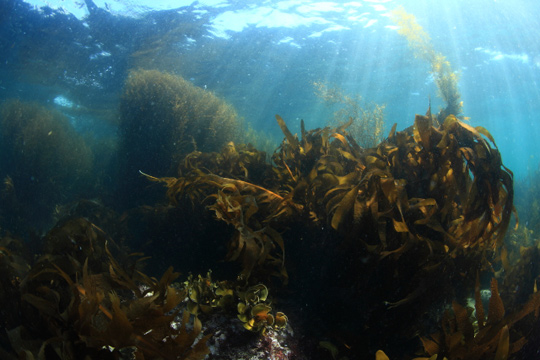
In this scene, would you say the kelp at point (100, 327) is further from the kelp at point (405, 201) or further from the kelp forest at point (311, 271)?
the kelp at point (405, 201)

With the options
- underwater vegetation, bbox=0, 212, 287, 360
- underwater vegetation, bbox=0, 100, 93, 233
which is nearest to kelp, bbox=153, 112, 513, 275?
underwater vegetation, bbox=0, 212, 287, 360

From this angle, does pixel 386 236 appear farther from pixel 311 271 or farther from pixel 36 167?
pixel 36 167

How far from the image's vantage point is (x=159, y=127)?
6629mm

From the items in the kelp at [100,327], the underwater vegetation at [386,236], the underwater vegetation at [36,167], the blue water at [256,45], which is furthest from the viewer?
the blue water at [256,45]

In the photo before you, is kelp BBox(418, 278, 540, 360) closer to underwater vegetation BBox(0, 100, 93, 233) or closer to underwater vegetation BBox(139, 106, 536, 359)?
underwater vegetation BBox(139, 106, 536, 359)

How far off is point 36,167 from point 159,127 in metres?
4.29

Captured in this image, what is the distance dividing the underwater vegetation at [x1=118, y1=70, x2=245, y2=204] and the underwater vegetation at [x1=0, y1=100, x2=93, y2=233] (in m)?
2.54

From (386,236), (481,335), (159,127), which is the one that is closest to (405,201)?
(386,236)

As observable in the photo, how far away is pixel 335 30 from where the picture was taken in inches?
633

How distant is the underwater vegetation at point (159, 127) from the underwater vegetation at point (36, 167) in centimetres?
254

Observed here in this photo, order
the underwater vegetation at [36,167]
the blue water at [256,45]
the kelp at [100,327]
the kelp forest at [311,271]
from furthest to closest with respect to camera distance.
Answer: the blue water at [256,45], the underwater vegetation at [36,167], the kelp forest at [311,271], the kelp at [100,327]

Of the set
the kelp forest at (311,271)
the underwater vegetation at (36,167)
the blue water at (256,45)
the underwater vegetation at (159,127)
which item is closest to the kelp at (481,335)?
the kelp forest at (311,271)

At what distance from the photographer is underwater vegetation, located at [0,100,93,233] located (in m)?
7.04

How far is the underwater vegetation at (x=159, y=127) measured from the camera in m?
6.46
